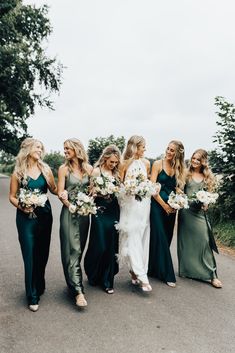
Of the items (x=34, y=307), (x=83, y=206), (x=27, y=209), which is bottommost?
(x=34, y=307)

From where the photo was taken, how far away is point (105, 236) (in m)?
6.00

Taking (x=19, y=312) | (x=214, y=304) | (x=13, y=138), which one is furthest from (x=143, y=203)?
(x=13, y=138)

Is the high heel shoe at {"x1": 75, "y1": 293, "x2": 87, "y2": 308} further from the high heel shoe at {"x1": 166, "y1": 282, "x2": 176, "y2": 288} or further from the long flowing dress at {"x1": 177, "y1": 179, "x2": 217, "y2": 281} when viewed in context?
the long flowing dress at {"x1": 177, "y1": 179, "x2": 217, "y2": 281}

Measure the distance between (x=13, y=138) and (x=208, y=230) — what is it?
23724 millimetres

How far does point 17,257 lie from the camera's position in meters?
7.87

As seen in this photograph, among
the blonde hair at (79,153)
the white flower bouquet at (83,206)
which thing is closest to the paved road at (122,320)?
the white flower bouquet at (83,206)

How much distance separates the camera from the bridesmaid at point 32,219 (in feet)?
17.2

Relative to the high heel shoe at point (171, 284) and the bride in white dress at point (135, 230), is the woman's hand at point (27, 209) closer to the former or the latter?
the bride in white dress at point (135, 230)

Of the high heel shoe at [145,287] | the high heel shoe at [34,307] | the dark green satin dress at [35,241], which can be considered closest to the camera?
the high heel shoe at [34,307]

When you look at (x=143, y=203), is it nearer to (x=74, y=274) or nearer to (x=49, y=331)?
(x=74, y=274)

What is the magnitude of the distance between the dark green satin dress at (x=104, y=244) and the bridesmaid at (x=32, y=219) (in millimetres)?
782

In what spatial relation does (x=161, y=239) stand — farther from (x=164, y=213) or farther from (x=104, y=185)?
(x=104, y=185)

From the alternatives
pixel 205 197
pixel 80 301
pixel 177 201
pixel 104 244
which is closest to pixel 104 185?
pixel 104 244

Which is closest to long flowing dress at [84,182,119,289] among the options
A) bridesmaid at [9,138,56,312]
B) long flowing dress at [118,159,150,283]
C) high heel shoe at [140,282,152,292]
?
long flowing dress at [118,159,150,283]
